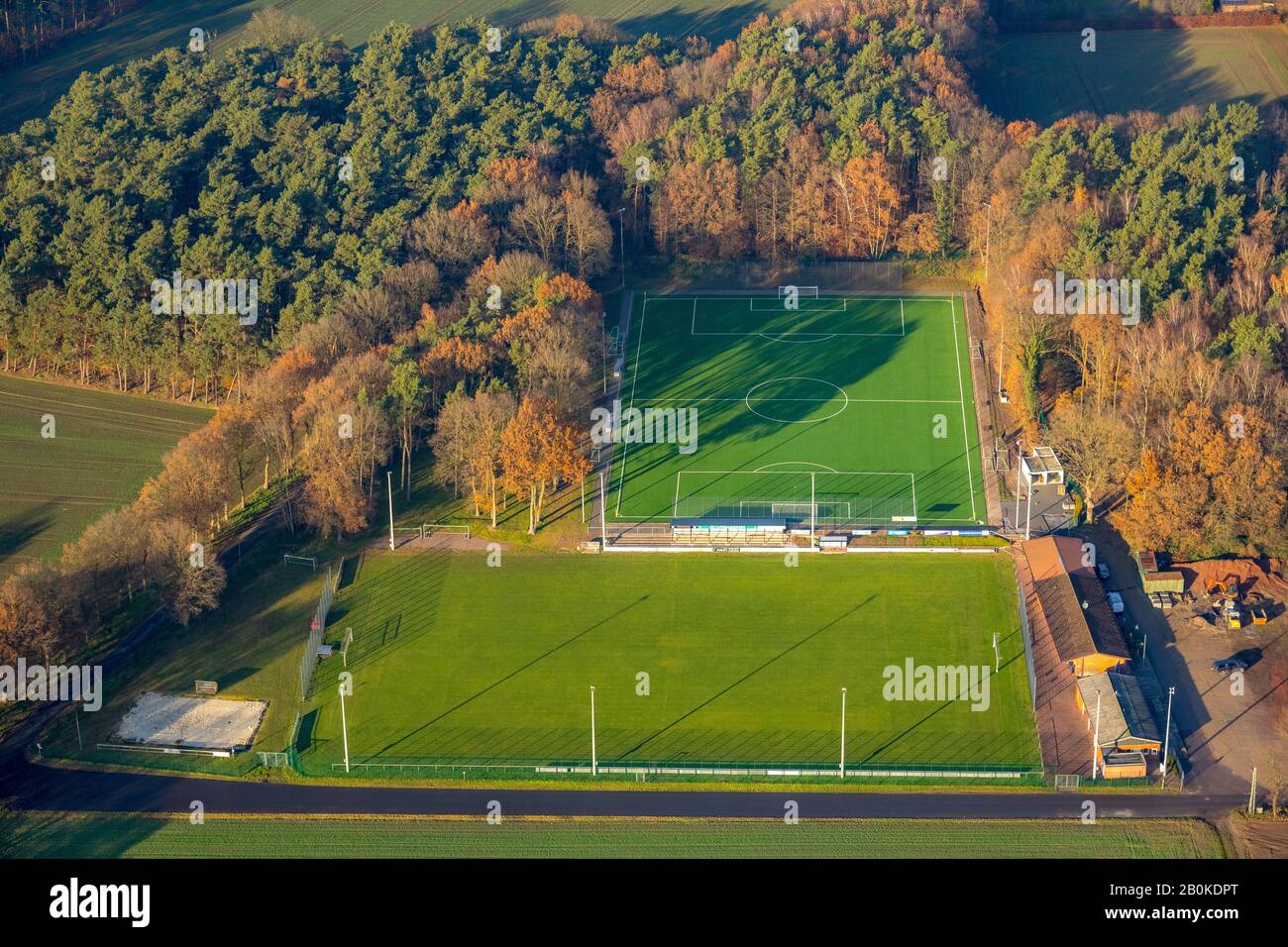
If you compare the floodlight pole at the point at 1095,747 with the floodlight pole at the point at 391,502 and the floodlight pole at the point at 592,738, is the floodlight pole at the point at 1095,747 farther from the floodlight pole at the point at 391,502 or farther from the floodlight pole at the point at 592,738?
the floodlight pole at the point at 391,502

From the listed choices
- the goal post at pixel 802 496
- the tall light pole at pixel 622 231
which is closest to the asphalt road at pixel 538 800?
the goal post at pixel 802 496

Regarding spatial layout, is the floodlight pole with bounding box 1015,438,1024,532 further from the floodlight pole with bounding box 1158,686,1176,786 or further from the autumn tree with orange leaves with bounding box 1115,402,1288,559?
the floodlight pole with bounding box 1158,686,1176,786

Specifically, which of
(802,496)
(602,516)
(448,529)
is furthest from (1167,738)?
(448,529)

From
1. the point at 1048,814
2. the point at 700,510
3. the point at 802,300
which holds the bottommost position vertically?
the point at 1048,814

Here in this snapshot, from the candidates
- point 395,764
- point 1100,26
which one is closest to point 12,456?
point 395,764

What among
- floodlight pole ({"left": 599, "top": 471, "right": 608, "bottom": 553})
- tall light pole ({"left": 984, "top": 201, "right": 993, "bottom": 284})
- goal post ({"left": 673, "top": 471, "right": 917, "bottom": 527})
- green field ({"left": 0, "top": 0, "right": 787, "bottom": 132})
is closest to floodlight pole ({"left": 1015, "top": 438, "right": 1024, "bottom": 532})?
goal post ({"left": 673, "top": 471, "right": 917, "bottom": 527})

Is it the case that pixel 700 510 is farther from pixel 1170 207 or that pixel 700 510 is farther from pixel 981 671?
pixel 1170 207
